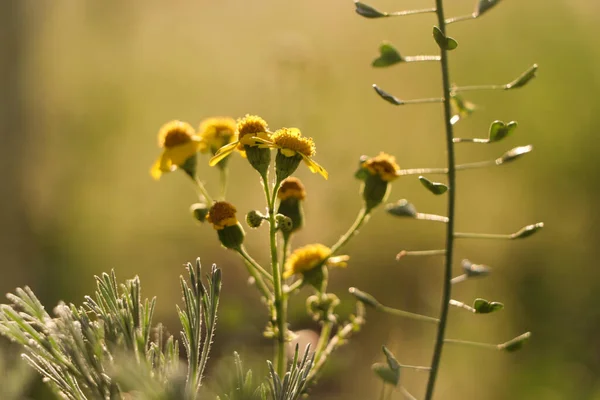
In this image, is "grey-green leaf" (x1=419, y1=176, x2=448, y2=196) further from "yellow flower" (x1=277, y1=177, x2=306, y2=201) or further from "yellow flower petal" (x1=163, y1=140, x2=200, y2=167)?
"yellow flower petal" (x1=163, y1=140, x2=200, y2=167)

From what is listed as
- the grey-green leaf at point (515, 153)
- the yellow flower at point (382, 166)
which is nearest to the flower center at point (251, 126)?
the yellow flower at point (382, 166)

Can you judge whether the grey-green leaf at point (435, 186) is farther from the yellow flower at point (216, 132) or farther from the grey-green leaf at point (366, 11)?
the yellow flower at point (216, 132)

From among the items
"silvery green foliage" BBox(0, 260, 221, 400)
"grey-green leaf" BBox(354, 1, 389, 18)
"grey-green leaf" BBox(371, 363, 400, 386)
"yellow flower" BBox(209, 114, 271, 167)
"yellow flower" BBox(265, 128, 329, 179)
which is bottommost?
"grey-green leaf" BBox(371, 363, 400, 386)

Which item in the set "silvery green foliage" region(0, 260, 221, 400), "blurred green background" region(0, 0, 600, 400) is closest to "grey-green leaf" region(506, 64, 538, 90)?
"silvery green foliage" region(0, 260, 221, 400)

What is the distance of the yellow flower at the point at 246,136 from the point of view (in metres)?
0.51

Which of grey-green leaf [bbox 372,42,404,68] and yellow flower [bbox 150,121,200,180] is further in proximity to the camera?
yellow flower [bbox 150,121,200,180]

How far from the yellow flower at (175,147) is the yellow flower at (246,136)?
4.2 inches

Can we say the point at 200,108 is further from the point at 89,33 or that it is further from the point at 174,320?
the point at 174,320

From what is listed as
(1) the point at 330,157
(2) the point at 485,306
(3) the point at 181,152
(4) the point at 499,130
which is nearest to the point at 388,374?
(2) the point at 485,306

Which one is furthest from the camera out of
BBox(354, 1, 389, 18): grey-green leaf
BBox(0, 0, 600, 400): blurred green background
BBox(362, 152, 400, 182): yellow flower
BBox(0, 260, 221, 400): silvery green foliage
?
BBox(0, 0, 600, 400): blurred green background

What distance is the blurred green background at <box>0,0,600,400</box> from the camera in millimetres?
1347

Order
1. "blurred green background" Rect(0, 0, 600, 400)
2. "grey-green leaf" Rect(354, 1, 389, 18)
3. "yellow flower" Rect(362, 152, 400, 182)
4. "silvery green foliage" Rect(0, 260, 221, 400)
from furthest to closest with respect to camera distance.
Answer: "blurred green background" Rect(0, 0, 600, 400) < "yellow flower" Rect(362, 152, 400, 182) < "grey-green leaf" Rect(354, 1, 389, 18) < "silvery green foliage" Rect(0, 260, 221, 400)

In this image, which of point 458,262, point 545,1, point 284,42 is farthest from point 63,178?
point 545,1

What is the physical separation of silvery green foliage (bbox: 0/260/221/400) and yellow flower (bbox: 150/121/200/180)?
0.85 ft
